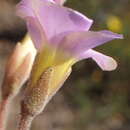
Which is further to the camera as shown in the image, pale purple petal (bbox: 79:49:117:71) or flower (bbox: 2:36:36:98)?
flower (bbox: 2:36:36:98)

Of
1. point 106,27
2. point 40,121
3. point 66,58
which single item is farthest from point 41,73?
point 106,27

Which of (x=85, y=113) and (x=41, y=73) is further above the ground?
(x=41, y=73)

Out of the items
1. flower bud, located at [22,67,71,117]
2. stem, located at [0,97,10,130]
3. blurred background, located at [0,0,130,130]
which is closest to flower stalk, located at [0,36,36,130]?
stem, located at [0,97,10,130]

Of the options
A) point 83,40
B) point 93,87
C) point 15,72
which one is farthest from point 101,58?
point 93,87

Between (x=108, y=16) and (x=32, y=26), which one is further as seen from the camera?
(x=108, y=16)

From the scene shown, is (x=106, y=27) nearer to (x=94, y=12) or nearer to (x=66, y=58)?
(x=94, y=12)

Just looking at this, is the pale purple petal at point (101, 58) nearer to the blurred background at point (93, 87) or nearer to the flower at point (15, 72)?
the flower at point (15, 72)

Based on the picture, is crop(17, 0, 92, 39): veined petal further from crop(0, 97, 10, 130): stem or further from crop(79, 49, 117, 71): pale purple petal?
crop(0, 97, 10, 130): stem

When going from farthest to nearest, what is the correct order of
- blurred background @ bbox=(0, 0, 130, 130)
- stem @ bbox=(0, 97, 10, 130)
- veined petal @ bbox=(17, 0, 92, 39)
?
blurred background @ bbox=(0, 0, 130, 130), stem @ bbox=(0, 97, 10, 130), veined petal @ bbox=(17, 0, 92, 39)
